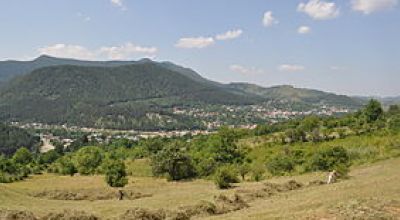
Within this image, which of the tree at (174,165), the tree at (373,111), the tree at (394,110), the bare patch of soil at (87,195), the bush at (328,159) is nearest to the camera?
the bare patch of soil at (87,195)

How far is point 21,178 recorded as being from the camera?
103 meters

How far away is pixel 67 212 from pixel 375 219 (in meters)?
17.2

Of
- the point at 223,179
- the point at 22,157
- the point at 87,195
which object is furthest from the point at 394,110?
the point at 87,195

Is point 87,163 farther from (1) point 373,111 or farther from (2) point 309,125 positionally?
(1) point 373,111

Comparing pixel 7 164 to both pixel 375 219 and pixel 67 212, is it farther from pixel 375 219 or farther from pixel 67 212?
pixel 375 219

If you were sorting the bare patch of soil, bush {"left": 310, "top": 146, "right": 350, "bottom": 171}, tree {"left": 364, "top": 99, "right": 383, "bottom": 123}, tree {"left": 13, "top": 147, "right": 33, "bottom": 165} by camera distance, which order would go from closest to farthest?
the bare patch of soil < bush {"left": 310, "top": 146, "right": 350, "bottom": 171} < tree {"left": 364, "top": 99, "right": 383, "bottom": 123} < tree {"left": 13, "top": 147, "right": 33, "bottom": 165}

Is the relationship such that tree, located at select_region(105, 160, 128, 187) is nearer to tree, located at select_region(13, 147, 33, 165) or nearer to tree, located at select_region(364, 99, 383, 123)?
tree, located at select_region(13, 147, 33, 165)

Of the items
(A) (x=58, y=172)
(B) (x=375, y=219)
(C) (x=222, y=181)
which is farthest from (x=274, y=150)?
(B) (x=375, y=219)

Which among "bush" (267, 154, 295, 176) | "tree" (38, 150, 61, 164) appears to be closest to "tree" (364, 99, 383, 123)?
"bush" (267, 154, 295, 176)

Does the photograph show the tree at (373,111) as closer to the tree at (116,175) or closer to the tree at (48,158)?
the tree at (116,175)

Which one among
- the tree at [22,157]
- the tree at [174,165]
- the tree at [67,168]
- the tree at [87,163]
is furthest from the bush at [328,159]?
the tree at [22,157]

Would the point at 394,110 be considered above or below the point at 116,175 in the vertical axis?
above

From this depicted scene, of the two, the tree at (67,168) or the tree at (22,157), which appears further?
the tree at (22,157)

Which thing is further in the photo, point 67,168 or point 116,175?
point 67,168
